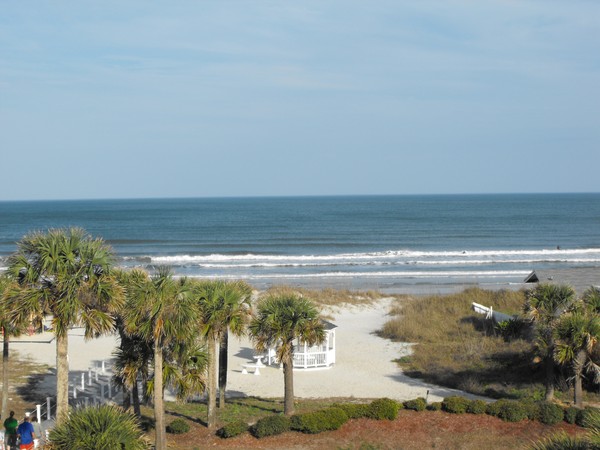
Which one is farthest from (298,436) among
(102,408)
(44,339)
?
(44,339)

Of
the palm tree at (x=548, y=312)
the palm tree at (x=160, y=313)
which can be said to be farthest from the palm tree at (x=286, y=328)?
the palm tree at (x=548, y=312)

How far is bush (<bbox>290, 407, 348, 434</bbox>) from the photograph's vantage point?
1930 cm

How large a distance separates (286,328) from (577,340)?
7879 millimetres

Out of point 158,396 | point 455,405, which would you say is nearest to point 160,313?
point 158,396

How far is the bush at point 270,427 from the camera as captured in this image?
19.0 metres

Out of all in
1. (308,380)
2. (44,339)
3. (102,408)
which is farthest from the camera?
(44,339)

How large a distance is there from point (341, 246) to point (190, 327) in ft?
218

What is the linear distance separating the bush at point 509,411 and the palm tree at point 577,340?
171 centimetres

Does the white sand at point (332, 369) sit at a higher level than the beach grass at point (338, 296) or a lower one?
lower

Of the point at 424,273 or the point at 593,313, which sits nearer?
the point at 593,313

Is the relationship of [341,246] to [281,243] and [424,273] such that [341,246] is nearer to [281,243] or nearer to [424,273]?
[281,243]

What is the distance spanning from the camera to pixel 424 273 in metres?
60.8

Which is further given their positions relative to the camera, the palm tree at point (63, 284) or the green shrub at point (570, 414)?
the green shrub at point (570, 414)

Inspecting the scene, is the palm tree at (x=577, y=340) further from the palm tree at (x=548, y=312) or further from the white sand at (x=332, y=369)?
the white sand at (x=332, y=369)
